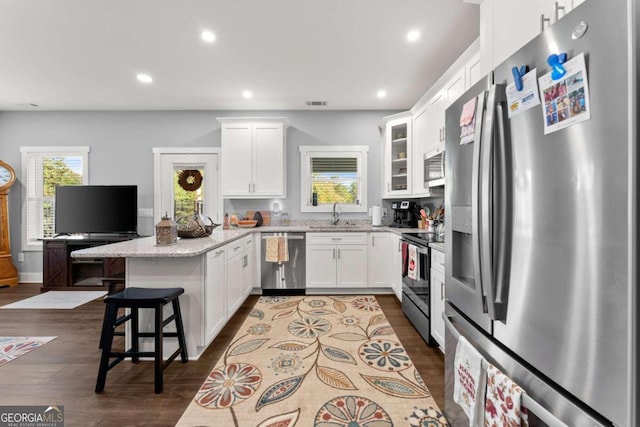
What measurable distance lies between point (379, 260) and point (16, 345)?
3.86 metres

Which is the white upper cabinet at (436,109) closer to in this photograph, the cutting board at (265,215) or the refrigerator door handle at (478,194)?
the refrigerator door handle at (478,194)

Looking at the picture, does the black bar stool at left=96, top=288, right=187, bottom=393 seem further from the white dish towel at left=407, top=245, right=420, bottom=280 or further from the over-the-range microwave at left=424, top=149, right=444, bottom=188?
the over-the-range microwave at left=424, top=149, right=444, bottom=188

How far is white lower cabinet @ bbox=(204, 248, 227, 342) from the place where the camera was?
234 cm

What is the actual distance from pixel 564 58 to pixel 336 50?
101 inches

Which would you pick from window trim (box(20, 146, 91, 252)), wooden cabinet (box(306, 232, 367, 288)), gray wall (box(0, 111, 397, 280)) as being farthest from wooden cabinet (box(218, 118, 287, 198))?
window trim (box(20, 146, 91, 252))

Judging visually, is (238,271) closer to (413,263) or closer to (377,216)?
(413,263)

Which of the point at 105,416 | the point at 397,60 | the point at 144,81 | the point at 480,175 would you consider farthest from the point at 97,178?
the point at 480,175

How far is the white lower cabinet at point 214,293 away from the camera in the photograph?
7.66ft

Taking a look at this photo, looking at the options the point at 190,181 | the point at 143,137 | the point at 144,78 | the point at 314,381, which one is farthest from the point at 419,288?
the point at 143,137

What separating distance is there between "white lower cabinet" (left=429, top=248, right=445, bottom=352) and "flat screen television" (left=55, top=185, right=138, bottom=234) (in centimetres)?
444

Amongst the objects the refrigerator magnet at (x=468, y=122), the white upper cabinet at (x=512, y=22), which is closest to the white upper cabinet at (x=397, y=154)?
the white upper cabinet at (x=512, y=22)

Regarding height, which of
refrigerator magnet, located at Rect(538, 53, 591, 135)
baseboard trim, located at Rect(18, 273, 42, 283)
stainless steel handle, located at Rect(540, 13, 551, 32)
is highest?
stainless steel handle, located at Rect(540, 13, 551, 32)

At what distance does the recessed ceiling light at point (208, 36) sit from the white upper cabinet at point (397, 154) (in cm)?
248

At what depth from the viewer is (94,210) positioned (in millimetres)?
4547
